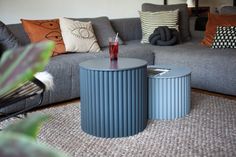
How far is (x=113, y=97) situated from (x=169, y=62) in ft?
5.25

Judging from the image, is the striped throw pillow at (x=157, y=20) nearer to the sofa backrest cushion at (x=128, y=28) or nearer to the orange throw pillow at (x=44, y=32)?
the sofa backrest cushion at (x=128, y=28)

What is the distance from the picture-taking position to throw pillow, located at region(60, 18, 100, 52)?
3377mm

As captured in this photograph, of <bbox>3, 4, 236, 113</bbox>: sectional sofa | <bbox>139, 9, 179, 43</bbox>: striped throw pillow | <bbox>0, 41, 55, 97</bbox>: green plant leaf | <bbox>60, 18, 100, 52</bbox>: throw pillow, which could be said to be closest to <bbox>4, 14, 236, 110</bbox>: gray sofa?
<bbox>3, 4, 236, 113</bbox>: sectional sofa

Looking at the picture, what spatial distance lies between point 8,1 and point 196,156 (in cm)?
270

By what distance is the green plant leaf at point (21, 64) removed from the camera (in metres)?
0.30

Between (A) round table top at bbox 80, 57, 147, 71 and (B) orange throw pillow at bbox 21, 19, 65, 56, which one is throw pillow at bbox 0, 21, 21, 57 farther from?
(A) round table top at bbox 80, 57, 147, 71

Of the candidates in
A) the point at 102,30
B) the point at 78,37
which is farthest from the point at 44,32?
the point at 102,30

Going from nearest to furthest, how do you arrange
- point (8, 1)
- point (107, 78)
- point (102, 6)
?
1. point (107, 78)
2. point (8, 1)
3. point (102, 6)

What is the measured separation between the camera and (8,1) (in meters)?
3.62

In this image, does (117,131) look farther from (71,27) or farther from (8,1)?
(8,1)

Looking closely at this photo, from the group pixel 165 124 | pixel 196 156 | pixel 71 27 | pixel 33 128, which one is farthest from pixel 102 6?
pixel 33 128

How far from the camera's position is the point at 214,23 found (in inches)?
152

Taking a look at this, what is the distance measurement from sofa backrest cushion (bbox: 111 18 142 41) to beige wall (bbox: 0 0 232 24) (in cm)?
36

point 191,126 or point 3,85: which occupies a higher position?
point 3,85
